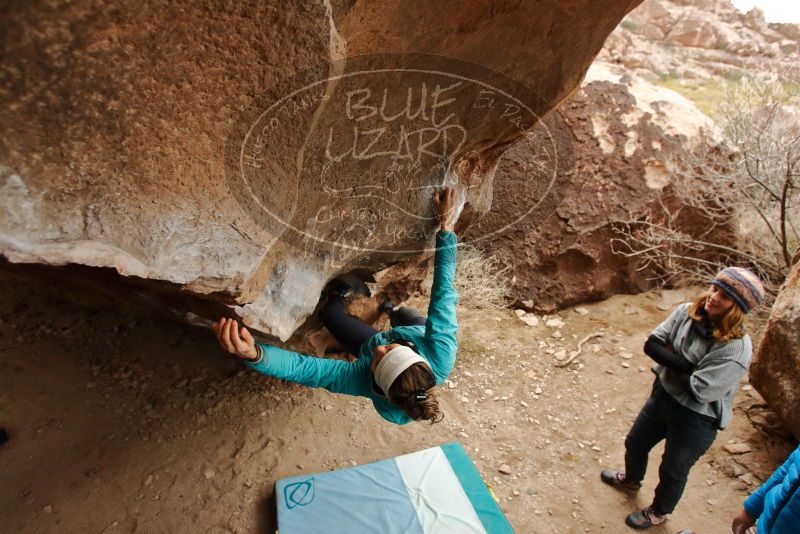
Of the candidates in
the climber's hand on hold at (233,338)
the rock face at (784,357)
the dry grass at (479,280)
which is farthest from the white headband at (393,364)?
the dry grass at (479,280)

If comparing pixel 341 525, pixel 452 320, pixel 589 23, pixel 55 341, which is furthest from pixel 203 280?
pixel 55 341

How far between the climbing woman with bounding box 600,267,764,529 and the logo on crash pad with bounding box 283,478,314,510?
5.92ft

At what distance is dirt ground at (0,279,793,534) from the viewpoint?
7.30 ft

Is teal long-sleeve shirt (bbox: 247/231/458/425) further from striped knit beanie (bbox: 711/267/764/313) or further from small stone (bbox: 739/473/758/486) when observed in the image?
small stone (bbox: 739/473/758/486)

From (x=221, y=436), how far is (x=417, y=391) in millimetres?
1602

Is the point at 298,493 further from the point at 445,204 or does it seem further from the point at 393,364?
the point at 445,204

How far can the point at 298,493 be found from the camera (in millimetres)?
2348

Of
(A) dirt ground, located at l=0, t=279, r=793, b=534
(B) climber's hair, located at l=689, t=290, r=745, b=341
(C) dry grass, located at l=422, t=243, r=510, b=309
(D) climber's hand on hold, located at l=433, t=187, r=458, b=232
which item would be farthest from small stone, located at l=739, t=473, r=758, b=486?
(D) climber's hand on hold, located at l=433, t=187, r=458, b=232

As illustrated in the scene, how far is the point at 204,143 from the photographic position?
4.20 ft

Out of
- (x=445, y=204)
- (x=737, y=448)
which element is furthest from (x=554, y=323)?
(x=445, y=204)

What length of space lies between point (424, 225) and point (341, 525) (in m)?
1.63

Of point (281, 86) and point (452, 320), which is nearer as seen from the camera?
point (281, 86)

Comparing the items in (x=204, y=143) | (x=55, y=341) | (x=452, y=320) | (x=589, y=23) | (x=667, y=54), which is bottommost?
(x=55, y=341)

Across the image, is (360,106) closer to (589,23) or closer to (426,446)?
(589,23)
